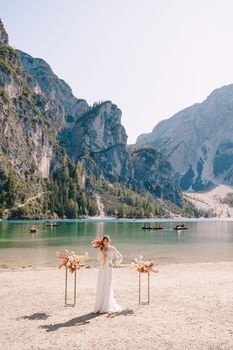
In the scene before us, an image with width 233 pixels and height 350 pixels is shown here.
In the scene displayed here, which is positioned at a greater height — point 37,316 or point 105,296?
point 105,296

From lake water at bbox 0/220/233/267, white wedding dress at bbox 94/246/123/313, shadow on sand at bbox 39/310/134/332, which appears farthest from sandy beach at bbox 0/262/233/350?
lake water at bbox 0/220/233/267

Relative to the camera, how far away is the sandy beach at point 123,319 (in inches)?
666

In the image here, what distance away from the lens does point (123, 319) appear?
2084cm

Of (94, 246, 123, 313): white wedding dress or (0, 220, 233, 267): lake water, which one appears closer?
(94, 246, 123, 313): white wedding dress

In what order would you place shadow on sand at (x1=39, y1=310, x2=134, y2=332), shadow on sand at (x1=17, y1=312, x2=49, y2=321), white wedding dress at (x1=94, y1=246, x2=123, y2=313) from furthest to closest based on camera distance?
white wedding dress at (x1=94, y1=246, x2=123, y2=313)
shadow on sand at (x1=17, y1=312, x2=49, y2=321)
shadow on sand at (x1=39, y1=310, x2=134, y2=332)

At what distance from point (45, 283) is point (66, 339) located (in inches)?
681

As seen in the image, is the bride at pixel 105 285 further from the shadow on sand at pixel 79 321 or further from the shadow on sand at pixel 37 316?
the shadow on sand at pixel 37 316

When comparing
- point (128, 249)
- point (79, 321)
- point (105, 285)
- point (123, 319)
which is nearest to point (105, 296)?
point (105, 285)

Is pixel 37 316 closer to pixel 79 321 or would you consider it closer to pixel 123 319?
pixel 79 321

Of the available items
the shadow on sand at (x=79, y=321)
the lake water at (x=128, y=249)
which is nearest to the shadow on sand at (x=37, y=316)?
the shadow on sand at (x=79, y=321)

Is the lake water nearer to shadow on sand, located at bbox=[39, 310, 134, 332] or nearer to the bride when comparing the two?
the bride

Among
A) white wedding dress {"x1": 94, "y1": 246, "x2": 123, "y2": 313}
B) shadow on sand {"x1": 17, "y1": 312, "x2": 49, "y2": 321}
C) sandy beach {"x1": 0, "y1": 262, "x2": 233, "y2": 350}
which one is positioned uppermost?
white wedding dress {"x1": 94, "y1": 246, "x2": 123, "y2": 313}

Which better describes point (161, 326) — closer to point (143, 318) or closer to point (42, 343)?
point (143, 318)

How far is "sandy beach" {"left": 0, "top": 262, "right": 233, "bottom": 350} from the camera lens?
55.5 feet
